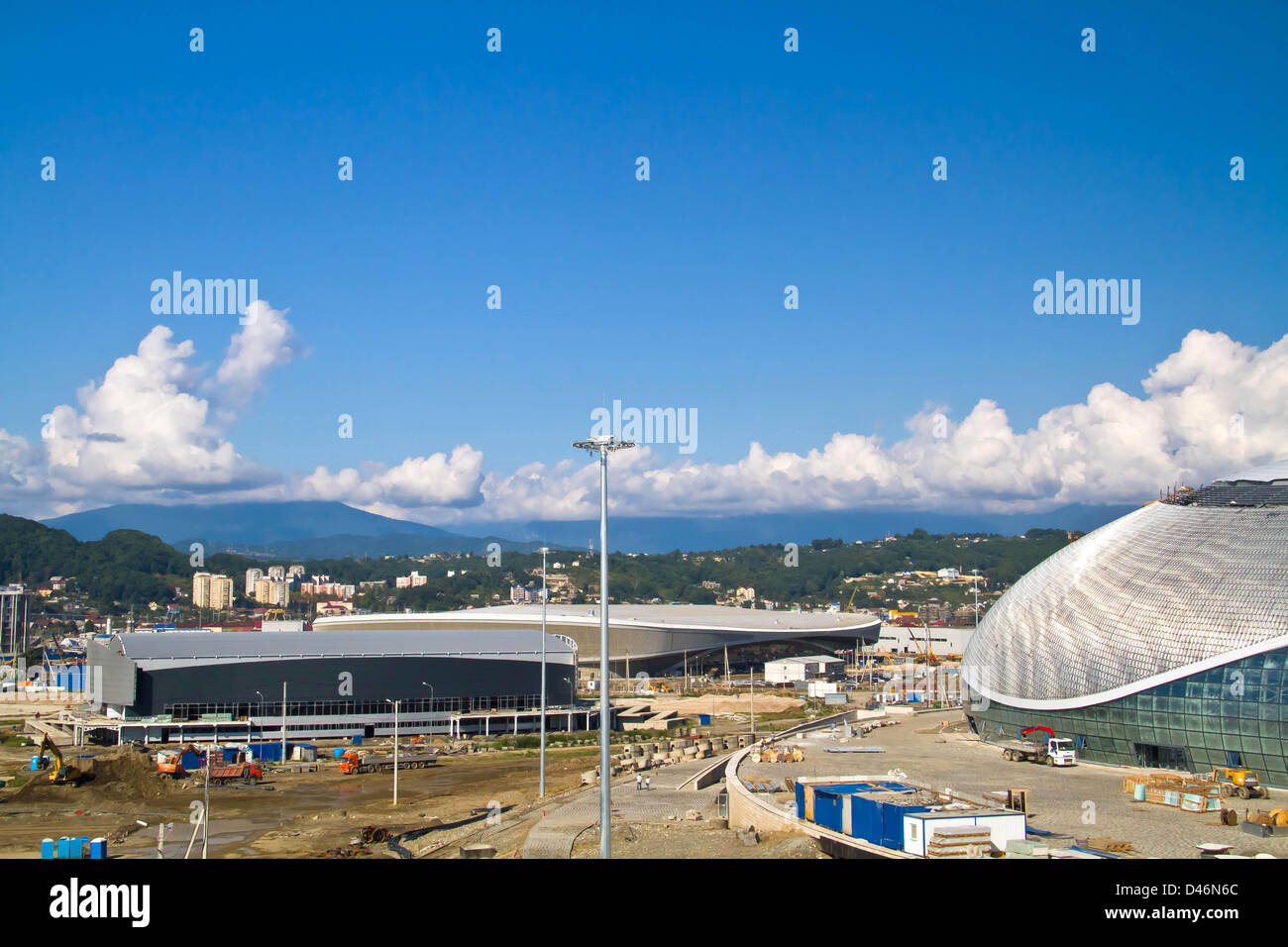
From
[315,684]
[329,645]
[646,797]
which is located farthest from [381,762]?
[646,797]

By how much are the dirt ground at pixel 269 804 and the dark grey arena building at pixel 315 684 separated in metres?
10.5

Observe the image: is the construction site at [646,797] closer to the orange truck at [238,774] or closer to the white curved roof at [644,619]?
the orange truck at [238,774]

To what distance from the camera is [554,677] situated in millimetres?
85500

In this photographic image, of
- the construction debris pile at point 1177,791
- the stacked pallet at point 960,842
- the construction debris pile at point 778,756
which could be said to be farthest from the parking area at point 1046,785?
the stacked pallet at point 960,842

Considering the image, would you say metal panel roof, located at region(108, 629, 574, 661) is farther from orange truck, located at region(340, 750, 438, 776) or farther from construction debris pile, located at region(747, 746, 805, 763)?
construction debris pile, located at region(747, 746, 805, 763)

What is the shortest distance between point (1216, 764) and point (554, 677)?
53.3 metres

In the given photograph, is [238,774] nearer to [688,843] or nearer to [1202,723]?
[688,843]

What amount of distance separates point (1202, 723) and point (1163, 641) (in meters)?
3.58

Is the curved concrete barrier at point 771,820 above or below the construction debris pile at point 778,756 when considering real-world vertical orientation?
above

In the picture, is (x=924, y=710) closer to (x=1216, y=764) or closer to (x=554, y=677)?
(x=554, y=677)

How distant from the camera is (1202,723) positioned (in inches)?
1646

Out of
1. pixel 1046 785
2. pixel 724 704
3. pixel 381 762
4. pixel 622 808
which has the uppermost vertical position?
pixel 1046 785

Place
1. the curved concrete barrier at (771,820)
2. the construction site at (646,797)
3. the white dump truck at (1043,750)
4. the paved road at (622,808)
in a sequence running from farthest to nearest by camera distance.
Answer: the white dump truck at (1043,750)
the paved road at (622,808)
the construction site at (646,797)
the curved concrete barrier at (771,820)

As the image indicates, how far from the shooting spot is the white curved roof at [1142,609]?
42.5m
